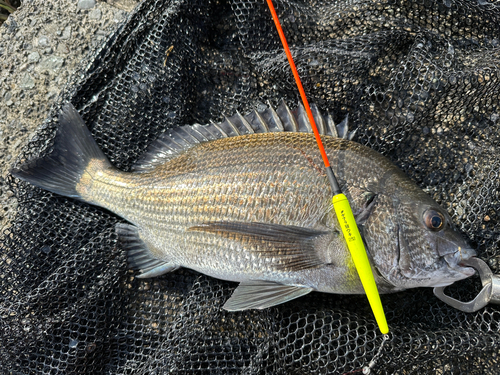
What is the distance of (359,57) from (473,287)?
5.10ft

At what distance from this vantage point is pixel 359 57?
238 centimetres

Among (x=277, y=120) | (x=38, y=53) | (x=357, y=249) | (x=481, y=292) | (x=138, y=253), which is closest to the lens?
(x=357, y=249)

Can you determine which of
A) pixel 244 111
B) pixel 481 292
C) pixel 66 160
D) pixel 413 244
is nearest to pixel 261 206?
pixel 413 244

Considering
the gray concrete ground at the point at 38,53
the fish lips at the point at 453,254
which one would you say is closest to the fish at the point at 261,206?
the fish lips at the point at 453,254

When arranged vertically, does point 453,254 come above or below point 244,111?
below

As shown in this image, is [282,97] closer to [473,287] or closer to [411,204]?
[411,204]

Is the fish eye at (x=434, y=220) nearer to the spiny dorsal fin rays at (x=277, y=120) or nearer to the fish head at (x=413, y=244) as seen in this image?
the fish head at (x=413, y=244)

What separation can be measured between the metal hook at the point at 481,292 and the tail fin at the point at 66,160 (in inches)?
88.9

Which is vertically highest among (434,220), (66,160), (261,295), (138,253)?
(434,220)

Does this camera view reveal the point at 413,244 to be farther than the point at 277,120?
No

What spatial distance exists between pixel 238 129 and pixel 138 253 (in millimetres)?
1052

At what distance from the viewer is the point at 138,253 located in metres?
2.47

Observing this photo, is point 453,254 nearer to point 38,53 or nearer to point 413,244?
point 413,244

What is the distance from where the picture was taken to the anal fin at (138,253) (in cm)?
246
